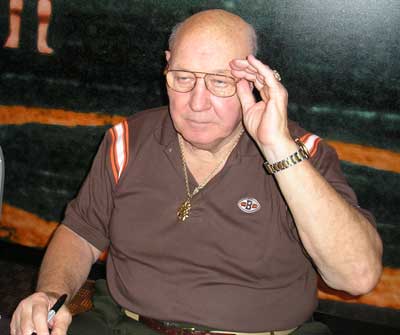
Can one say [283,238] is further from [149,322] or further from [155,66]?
[155,66]

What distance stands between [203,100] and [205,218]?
15.3 inches

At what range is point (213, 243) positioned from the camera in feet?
5.69

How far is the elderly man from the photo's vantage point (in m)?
1.66

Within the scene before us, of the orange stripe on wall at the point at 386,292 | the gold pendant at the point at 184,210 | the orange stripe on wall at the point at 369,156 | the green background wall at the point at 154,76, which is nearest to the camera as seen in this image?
the gold pendant at the point at 184,210

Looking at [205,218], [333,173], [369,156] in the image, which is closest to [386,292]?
[369,156]

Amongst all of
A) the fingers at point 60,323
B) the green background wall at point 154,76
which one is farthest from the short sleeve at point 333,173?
the green background wall at point 154,76

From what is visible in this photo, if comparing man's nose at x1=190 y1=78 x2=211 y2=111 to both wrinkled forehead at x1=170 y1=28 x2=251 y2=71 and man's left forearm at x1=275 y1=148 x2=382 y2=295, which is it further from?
man's left forearm at x1=275 y1=148 x2=382 y2=295

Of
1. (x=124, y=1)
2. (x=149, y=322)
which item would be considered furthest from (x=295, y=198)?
(x=124, y=1)

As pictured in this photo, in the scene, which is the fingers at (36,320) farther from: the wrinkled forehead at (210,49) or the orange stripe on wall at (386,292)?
the orange stripe on wall at (386,292)

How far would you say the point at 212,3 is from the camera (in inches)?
106

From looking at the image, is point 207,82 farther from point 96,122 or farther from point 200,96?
point 96,122

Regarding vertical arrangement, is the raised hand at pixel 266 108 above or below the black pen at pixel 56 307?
above

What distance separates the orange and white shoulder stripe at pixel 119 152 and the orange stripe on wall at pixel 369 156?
1.27 m

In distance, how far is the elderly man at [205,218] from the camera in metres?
1.66
